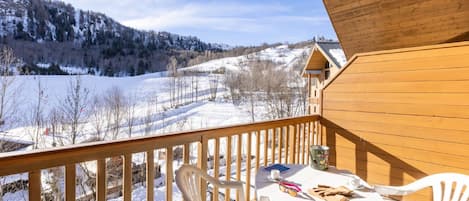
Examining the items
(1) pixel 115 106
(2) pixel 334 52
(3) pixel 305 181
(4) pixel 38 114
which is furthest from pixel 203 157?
(1) pixel 115 106

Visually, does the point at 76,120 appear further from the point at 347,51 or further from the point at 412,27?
the point at 412,27

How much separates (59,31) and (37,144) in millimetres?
10839

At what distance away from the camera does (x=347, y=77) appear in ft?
10.8

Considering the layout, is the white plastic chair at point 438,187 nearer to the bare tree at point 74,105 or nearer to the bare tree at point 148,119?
the bare tree at point 74,105

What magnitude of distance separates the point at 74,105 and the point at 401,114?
38.5 ft

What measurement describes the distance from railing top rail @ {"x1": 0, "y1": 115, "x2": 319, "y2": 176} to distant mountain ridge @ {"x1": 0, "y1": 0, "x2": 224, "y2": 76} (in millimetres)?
12332

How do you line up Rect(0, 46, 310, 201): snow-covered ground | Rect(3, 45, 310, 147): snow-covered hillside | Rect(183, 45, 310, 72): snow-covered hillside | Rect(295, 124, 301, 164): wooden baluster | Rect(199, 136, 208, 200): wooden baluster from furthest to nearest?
Rect(183, 45, 310, 72): snow-covered hillside
Rect(3, 45, 310, 147): snow-covered hillside
Rect(0, 46, 310, 201): snow-covered ground
Rect(295, 124, 301, 164): wooden baluster
Rect(199, 136, 208, 200): wooden baluster

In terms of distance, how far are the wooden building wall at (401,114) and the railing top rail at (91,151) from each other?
1606 millimetres

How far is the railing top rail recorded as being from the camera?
1.23 metres

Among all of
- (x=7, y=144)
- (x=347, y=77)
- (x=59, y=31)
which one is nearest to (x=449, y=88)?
(x=347, y=77)

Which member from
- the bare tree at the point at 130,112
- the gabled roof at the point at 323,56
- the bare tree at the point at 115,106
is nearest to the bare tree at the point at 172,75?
the bare tree at the point at 130,112

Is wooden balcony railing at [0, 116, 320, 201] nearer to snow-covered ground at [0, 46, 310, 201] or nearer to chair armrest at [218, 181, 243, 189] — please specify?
chair armrest at [218, 181, 243, 189]

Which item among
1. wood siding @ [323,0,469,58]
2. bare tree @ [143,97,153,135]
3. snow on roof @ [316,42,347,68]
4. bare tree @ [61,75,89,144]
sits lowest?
bare tree @ [143,97,153,135]

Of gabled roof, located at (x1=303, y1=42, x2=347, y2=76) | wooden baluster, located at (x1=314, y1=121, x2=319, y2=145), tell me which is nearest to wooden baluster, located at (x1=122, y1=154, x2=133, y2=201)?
wooden baluster, located at (x1=314, y1=121, x2=319, y2=145)
